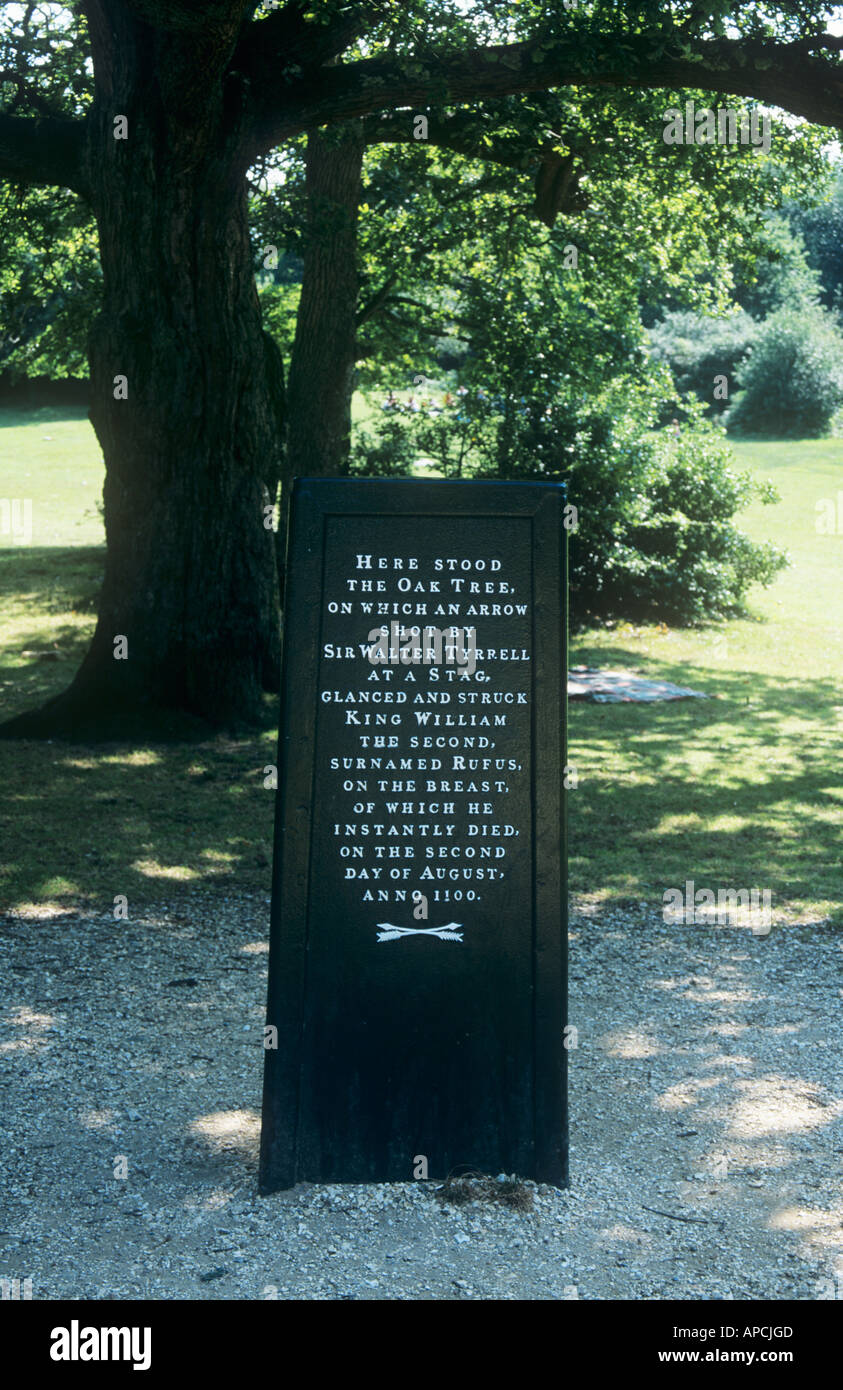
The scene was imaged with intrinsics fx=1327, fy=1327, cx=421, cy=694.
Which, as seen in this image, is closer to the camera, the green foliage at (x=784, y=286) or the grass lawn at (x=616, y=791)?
the grass lawn at (x=616, y=791)

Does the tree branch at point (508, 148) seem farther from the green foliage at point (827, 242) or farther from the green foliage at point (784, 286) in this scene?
the green foliage at point (827, 242)

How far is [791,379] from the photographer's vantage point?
43500 millimetres

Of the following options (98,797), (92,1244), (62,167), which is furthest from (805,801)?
(62,167)

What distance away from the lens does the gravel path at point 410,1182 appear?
12.8 ft

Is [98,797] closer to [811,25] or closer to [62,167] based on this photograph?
[62,167]

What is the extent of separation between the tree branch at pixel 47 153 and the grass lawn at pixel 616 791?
187 inches

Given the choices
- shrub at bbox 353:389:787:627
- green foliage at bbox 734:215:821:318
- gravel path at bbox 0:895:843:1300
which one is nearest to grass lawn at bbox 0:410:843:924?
shrub at bbox 353:389:787:627

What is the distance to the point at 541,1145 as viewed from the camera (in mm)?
4406

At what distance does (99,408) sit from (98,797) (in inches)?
132

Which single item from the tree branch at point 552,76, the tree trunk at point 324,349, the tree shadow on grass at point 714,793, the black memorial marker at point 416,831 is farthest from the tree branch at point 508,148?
the black memorial marker at point 416,831

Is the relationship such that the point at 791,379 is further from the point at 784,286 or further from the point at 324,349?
the point at 324,349

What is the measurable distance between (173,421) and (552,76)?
3972 mm

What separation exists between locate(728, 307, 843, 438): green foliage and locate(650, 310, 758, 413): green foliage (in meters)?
0.62

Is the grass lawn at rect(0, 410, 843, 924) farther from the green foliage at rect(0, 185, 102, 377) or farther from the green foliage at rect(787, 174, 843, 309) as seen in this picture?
the green foliage at rect(787, 174, 843, 309)
